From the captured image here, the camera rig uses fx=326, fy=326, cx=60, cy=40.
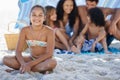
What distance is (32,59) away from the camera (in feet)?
9.70

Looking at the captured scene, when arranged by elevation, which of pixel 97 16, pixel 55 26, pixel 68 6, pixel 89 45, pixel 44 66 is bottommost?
pixel 89 45

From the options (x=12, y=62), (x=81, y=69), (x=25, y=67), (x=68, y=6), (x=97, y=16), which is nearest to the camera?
(x=25, y=67)

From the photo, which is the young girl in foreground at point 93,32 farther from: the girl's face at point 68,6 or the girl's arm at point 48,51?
the girl's arm at point 48,51

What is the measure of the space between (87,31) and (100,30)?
0.59 ft

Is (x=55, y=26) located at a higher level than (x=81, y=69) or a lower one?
higher

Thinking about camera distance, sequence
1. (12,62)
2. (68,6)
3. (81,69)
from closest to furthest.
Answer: (12,62), (81,69), (68,6)

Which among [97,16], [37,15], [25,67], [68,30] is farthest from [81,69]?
[68,30]

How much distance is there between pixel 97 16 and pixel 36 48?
57.9 inches

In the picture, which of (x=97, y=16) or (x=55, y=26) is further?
(x=55, y=26)

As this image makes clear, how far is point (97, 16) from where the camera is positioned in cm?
420

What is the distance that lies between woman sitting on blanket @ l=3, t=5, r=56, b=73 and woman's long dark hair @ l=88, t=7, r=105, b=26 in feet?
4.48

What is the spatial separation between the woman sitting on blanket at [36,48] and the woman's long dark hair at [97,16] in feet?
4.48

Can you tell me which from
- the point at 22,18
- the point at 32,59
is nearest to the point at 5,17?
the point at 22,18

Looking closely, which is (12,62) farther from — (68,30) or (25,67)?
(68,30)
